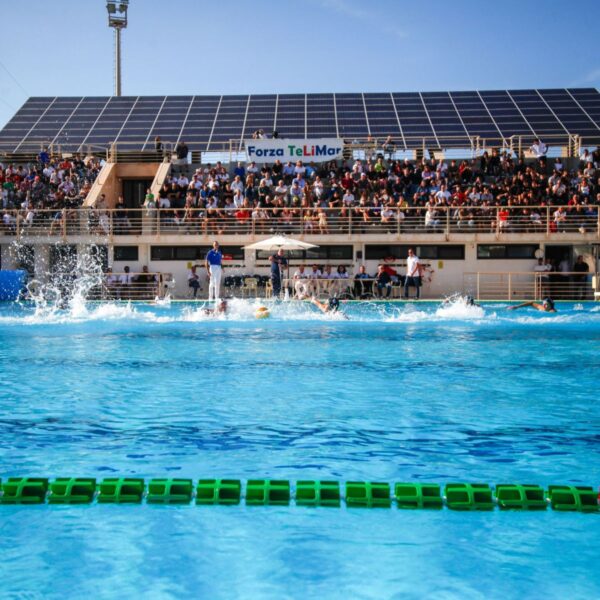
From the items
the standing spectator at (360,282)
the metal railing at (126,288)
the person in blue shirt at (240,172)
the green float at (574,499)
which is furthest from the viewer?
the person in blue shirt at (240,172)

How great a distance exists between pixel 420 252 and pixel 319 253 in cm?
402

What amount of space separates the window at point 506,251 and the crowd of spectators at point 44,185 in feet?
53.8

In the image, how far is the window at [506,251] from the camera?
2986cm

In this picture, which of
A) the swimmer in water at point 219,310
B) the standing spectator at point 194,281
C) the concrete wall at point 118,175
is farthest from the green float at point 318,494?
the concrete wall at point 118,175

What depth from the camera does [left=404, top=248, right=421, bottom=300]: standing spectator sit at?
84.8ft

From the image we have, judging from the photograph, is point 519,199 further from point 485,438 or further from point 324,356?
point 485,438

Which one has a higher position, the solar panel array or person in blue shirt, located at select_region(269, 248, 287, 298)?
the solar panel array

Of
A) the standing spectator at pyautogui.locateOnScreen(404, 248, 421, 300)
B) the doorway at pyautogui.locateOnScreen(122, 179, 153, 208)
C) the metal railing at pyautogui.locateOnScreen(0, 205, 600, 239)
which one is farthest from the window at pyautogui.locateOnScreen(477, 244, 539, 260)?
the doorway at pyautogui.locateOnScreen(122, 179, 153, 208)

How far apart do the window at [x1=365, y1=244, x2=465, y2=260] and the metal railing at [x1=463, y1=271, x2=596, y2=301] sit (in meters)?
0.99

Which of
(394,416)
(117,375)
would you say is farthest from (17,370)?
(394,416)

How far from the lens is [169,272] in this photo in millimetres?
30703

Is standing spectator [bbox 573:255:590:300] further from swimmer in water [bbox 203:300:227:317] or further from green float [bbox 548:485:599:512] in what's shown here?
green float [bbox 548:485:599:512]

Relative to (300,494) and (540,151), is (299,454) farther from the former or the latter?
(540,151)

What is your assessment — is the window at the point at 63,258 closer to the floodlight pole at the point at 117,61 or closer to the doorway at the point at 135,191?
the doorway at the point at 135,191
